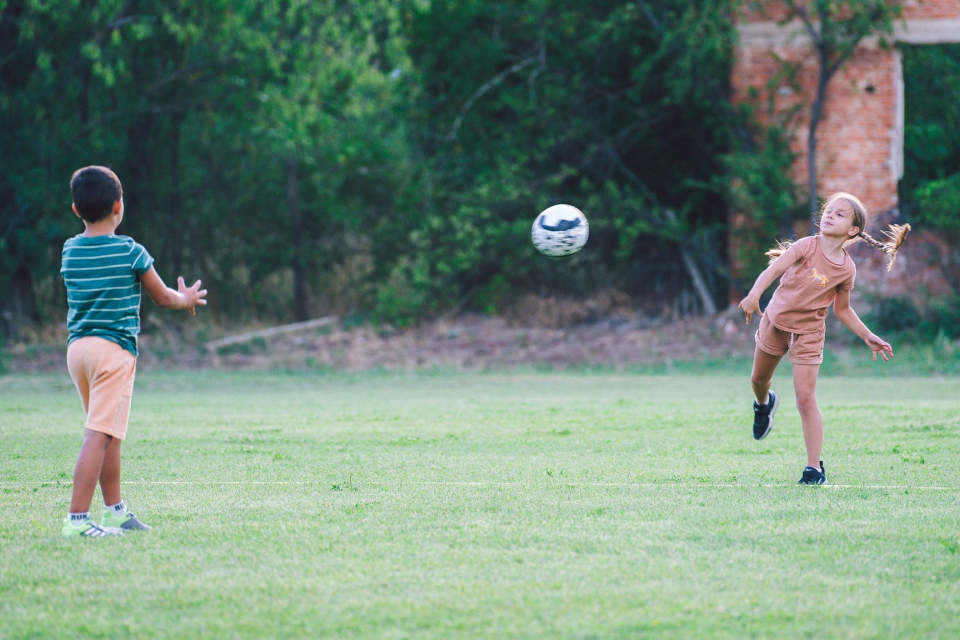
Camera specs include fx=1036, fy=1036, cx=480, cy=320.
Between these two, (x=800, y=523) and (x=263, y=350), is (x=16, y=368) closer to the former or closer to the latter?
(x=263, y=350)

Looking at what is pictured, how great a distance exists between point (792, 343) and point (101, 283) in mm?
4128

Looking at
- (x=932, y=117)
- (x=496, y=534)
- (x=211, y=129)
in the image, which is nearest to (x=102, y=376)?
(x=496, y=534)

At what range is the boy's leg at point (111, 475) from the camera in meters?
5.07

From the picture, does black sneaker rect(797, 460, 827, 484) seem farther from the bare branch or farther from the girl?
the bare branch

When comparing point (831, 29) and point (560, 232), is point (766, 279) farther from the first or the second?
point (831, 29)

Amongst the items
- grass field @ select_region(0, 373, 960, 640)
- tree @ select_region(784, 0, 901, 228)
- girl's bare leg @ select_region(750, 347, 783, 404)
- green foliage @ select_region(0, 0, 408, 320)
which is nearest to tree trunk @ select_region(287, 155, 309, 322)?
green foliage @ select_region(0, 0, 408, 320)

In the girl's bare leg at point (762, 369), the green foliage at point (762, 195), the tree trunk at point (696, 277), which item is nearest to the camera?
the girl's bare leg at point (762, 369)

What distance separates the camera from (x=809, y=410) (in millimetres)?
6395

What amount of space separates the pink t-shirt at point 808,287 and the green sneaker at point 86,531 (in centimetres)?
413

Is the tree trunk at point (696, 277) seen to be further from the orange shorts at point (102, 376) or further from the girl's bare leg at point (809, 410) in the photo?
the orange shorts at point (102, 376)

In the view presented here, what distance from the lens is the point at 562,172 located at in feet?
67.9

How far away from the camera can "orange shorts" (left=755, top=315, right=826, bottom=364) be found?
6.45 metres

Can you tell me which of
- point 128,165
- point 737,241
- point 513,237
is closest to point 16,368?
point 128,165

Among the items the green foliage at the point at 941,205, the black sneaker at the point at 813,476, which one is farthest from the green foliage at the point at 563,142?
the black sneaker at the point at 813,476
